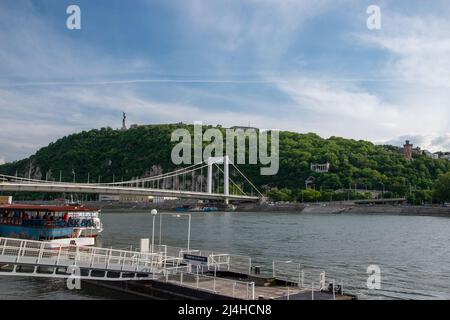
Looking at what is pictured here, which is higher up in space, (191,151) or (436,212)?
(191,151)

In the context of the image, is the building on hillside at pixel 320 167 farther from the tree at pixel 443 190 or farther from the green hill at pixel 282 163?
the tree at pixel 443 190

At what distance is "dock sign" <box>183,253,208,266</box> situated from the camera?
745 inches

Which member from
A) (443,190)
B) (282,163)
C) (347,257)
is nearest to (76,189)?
(347,257)

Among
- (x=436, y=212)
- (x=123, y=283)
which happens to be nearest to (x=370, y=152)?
(x=436, y=212)

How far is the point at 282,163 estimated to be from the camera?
147 metres

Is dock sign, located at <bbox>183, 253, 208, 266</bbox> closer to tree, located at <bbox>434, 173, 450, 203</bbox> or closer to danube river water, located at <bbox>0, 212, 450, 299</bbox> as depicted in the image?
danube river water, located at <bbox>0, 212, 450, 299</bbox>

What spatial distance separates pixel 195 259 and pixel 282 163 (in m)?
129

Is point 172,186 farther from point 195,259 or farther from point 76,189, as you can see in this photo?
point 195,259

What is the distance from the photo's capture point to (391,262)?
30203 millimetres

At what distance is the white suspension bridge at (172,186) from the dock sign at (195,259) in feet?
165

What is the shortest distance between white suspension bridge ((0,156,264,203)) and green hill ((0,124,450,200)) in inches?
296
